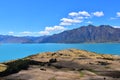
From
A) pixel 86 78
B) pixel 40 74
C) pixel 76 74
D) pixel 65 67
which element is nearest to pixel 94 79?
pixel 86 78

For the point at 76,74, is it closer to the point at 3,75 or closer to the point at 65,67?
the point at 65,67

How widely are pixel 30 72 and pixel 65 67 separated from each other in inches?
418

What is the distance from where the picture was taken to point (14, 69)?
58969mm

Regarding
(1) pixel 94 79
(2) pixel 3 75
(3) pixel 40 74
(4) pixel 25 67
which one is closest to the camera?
(1) pixel 94 79

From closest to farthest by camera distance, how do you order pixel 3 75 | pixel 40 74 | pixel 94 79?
1. pixel 94 79
2. pixel 40 74
3. pixel 3 75

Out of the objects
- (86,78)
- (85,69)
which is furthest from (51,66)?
(86,78)

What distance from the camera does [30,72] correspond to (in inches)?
2184

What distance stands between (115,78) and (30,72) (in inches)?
607

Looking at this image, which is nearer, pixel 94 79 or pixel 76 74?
pixel 94 79

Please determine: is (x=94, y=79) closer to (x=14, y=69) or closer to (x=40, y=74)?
(x=40, y=74)

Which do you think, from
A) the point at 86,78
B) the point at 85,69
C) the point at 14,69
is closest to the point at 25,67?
the point at 14,69

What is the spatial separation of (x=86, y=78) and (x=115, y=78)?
513 cm

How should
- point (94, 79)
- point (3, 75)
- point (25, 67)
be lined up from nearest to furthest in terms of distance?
point (94, 79) → point (3, 75) → point (25, 67)

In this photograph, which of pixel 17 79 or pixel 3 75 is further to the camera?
pixel 3 75
